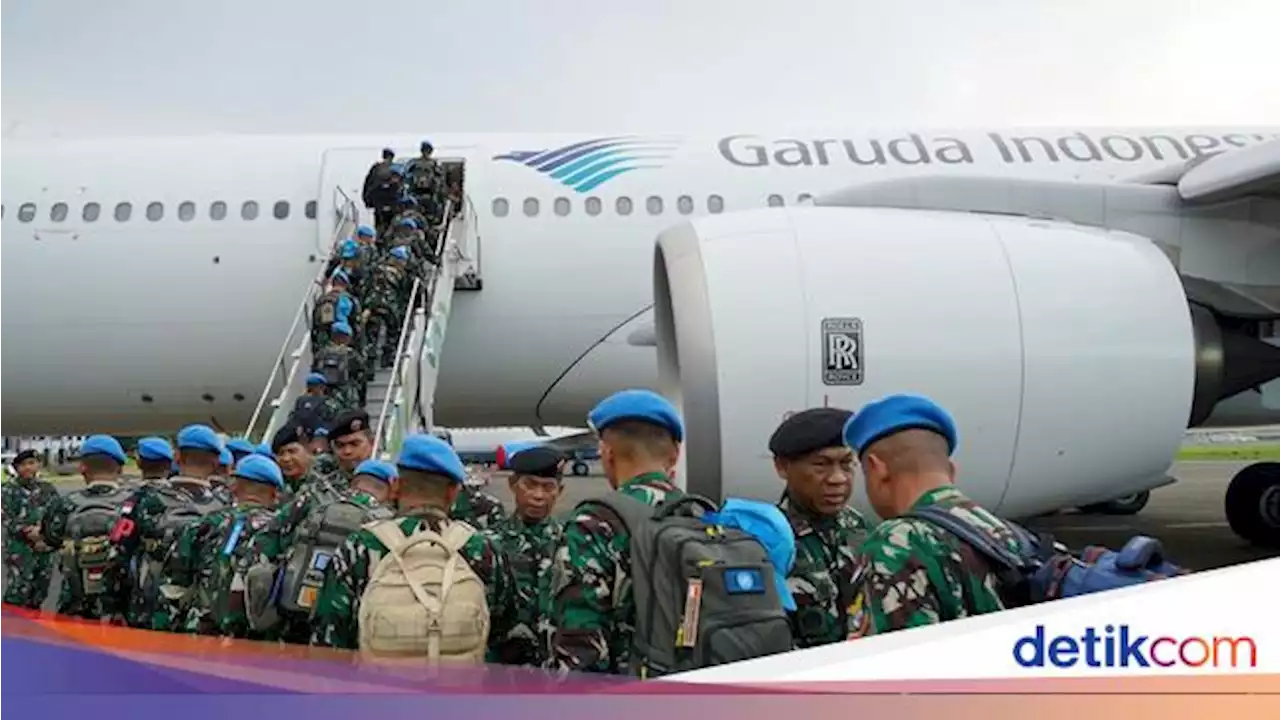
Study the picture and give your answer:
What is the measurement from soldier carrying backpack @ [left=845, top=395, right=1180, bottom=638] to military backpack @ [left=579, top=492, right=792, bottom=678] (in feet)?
0.61

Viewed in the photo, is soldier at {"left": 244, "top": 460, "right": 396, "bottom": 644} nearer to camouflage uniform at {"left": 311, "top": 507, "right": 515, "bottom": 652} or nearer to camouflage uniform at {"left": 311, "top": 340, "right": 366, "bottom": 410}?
camouflage uniform at {"left": 311, "top": 507, "right": 515, "bottom": 652}

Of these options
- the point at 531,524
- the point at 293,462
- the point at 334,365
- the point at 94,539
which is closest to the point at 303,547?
Result: the point at 531,524

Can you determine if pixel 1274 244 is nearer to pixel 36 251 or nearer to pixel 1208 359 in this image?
pixel 1208 359

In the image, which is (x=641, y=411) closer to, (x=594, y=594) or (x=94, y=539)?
(x=594, y=594)

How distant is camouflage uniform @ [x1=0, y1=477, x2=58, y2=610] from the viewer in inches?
→ 279

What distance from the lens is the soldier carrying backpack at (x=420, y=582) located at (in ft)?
8.79

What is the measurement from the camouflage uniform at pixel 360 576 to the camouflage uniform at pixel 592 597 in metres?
0.56

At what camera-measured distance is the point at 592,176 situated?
1034 centimetres

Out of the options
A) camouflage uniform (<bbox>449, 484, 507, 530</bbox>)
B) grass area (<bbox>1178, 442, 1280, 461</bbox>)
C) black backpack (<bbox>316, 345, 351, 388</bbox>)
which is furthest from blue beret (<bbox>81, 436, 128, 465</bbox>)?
grass area (<bbox>1178, 442, 1280, 461</bbox>)

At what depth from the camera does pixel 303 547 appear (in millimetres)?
3732

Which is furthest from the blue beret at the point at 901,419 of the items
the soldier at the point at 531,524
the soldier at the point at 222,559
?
the soldier at the point at 222,559

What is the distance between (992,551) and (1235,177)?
6.36 m

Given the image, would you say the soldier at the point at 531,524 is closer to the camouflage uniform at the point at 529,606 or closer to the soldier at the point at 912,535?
the camouflage uniform at the point at 529,606

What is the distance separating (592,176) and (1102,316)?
5.14 meters
